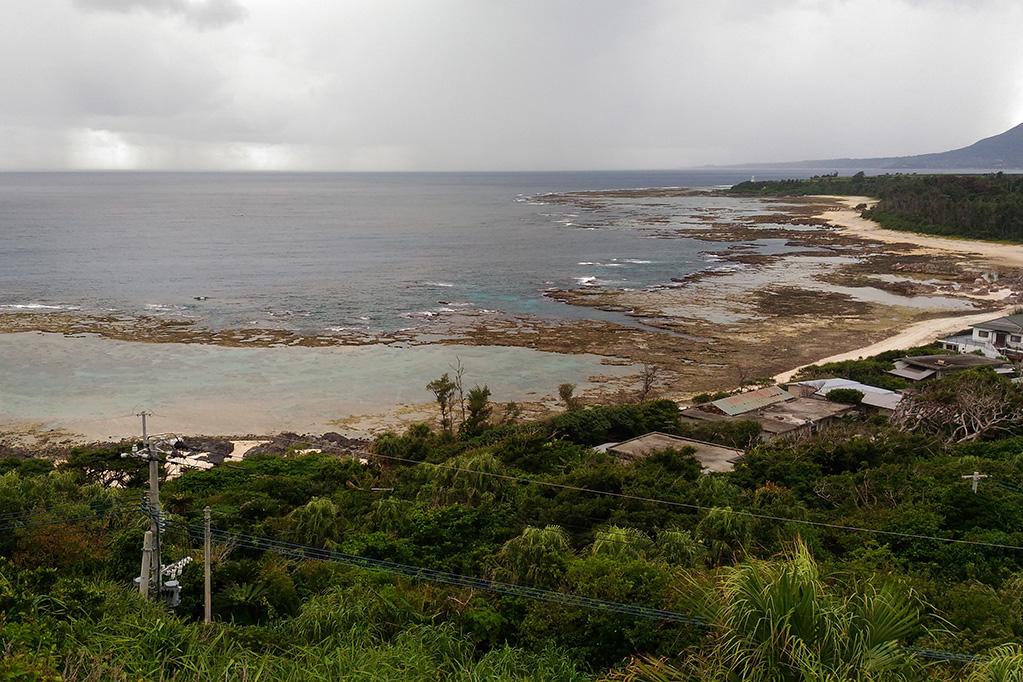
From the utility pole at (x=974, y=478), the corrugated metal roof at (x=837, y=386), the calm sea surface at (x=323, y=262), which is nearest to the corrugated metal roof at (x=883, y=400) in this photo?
the corrugated metal roof at (x=837, y=386)

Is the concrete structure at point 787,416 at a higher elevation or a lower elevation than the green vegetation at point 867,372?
lower

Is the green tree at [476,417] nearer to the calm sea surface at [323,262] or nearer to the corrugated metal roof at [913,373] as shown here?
the corrugated metal roof at [913,373]

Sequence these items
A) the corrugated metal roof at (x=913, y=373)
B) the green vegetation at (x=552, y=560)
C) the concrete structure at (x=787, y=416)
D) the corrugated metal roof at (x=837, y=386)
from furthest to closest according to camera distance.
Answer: the corrugated metal roof at (x=913, y=373) → the corrugated metal roof at (x=837, y=386) → the concrete structure at (x=787, y=416) → the green vegetation at (x=552, y=560)

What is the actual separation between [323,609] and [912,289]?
5702 centimetres

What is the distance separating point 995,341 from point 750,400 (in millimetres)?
16579

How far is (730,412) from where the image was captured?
26.9 metres

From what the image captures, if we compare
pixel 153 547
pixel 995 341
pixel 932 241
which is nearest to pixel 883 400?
pixel 995 341

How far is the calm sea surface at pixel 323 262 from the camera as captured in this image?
52.6 metres

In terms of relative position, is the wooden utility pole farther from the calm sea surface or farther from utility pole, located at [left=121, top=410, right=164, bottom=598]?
the calm sea surface

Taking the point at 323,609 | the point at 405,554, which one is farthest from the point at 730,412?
the point at 323,609

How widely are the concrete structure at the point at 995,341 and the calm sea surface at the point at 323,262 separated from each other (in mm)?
19800

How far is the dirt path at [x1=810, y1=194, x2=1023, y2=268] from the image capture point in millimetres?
74250

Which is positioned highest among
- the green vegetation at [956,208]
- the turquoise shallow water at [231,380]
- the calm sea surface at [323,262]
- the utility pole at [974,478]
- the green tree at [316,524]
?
the green vegetation at [956,208]

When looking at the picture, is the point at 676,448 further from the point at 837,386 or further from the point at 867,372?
the point at 867,372
